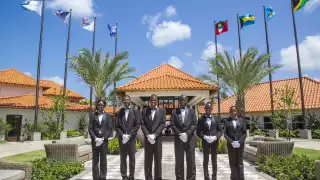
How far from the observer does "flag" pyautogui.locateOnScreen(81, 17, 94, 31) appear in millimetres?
22219

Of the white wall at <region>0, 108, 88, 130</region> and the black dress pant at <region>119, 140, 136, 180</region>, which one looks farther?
the white wall at <region>0, 108, 88, 130</region>

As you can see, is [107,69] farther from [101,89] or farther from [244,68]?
[244,68]

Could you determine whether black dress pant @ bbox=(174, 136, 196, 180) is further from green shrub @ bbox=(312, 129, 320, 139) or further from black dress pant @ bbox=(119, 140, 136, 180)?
green shrub @ bbox=(312, 129, 320, 139)

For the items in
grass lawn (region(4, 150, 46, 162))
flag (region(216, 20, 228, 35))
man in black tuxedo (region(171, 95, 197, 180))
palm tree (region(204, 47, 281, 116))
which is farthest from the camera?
flag (region(216, 20, 228, 35))

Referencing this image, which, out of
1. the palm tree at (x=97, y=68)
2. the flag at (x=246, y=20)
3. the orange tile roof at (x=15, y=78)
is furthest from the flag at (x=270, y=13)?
the orange tile roof at (x=15, y=78)

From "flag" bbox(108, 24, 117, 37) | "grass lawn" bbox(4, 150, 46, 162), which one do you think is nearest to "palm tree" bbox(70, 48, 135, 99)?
"grass lawn" bbox(4, 150, 46, 162)

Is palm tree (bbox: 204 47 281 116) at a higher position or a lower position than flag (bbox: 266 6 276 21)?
lower

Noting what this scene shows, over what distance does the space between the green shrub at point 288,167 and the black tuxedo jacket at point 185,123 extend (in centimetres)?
269

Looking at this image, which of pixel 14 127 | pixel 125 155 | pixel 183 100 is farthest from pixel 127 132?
pixel 14 127

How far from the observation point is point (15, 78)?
29.5 m

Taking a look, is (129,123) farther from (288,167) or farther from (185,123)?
(288,167)

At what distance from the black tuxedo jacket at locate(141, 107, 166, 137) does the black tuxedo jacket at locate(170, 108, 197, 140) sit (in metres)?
0.26

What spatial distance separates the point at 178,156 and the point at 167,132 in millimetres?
19528

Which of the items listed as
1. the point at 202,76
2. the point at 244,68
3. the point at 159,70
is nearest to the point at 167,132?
the point at 159,70
